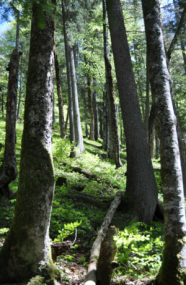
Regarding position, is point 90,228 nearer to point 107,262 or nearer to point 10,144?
point 107,262

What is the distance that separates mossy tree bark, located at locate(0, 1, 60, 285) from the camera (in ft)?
9.04

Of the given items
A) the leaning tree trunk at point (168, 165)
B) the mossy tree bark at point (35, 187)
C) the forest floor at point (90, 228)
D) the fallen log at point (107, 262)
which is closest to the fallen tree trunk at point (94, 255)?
the fallen log at point (107, 262)

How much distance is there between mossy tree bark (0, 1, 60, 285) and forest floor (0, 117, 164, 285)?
61 centimetres

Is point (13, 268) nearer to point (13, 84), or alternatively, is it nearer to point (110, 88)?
point (13, 84)

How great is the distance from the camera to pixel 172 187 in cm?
297

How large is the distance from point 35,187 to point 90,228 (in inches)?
108

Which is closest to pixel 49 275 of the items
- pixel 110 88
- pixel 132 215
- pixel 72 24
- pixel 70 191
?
pixel 132 215

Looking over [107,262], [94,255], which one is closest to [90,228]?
[94,255]

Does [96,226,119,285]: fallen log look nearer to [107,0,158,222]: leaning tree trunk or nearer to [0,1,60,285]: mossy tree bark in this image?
[0,1,60,285]: mossy tree bark

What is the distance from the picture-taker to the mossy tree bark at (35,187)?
9.04 ft

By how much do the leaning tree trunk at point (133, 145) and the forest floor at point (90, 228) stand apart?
0.50 m

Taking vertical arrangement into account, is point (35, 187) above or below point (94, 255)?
above

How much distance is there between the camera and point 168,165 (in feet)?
10.0

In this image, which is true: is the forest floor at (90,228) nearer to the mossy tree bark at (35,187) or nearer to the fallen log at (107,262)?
the fallen log at (107,262)
